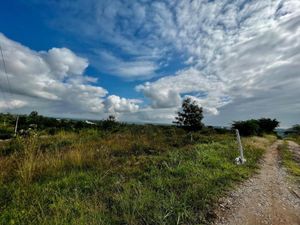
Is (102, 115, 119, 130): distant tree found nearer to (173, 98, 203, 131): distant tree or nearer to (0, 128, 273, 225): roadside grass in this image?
(173, 98, 203, 131): distant tree

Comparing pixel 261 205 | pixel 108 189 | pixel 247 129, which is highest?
pixel 247 129

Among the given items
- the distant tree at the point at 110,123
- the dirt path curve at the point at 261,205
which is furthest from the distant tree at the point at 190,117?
the dirt path curve at the point at 261,205

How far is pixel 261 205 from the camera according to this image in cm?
419

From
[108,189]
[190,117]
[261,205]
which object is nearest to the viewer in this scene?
[261,205]

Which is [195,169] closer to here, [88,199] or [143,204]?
[143,204]

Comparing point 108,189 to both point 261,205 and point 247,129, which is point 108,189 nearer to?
point 261,205

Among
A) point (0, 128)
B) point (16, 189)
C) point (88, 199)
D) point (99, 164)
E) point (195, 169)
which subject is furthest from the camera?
point (0, 128)

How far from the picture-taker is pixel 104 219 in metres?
3.31

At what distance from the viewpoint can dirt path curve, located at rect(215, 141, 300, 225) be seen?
11.8ft

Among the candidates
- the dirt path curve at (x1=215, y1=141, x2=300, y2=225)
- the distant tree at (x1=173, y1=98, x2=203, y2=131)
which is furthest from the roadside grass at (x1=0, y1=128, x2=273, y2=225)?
the distant tree at (x1=173, y1=98, x2=203, y2=131)

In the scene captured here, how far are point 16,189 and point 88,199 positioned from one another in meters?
1.59

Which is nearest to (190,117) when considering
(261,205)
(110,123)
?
(110,123)

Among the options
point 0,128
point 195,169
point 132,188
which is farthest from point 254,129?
point 0,128

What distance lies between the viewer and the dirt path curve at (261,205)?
3586 millimetres
